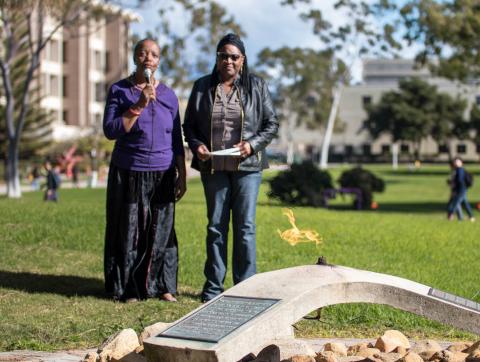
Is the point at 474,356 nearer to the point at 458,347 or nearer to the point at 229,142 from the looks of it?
the point at 458,347

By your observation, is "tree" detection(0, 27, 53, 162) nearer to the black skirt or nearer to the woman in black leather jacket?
the black skirt

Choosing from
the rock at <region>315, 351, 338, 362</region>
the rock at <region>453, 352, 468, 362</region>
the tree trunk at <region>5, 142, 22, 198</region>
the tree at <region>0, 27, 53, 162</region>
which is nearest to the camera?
the rock at <region>315, 351, 338, 362</region>

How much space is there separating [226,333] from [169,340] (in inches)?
11.3

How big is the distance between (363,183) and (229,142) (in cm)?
2160

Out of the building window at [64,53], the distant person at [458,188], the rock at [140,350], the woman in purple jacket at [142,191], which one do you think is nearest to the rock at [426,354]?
the rock at [140,350]

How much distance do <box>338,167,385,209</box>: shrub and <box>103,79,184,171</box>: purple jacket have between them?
68.4 feet

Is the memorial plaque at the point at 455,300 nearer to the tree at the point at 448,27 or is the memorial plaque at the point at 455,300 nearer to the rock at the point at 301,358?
the rock at the point at 301,358

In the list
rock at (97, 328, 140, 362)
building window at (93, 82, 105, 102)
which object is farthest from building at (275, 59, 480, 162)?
rock at (97, 328, 140, 362)

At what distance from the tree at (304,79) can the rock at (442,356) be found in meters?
54.4

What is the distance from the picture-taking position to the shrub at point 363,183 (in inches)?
1097

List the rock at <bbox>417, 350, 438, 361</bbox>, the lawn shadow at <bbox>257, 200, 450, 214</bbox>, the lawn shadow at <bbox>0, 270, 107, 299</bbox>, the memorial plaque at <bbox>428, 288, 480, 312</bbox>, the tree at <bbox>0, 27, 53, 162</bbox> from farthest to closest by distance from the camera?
the tree at <bbox>0, 27, 53, 162</bbox> < the lawn shadow at <bbox>257, 200, 450, 214</bbox> < the lawn shadow at <bbox>0, 270, 107, 299</bbox> < the rock at <bbox>417, 350, 438, 361</bbox> < the memorial plaque at <bbox>428, 288, 480, 312</bbox>

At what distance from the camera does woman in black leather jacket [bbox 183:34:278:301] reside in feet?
22.4

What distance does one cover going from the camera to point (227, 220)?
7.04 meters

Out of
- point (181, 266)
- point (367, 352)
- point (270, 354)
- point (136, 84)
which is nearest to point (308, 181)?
point (181, 266)
